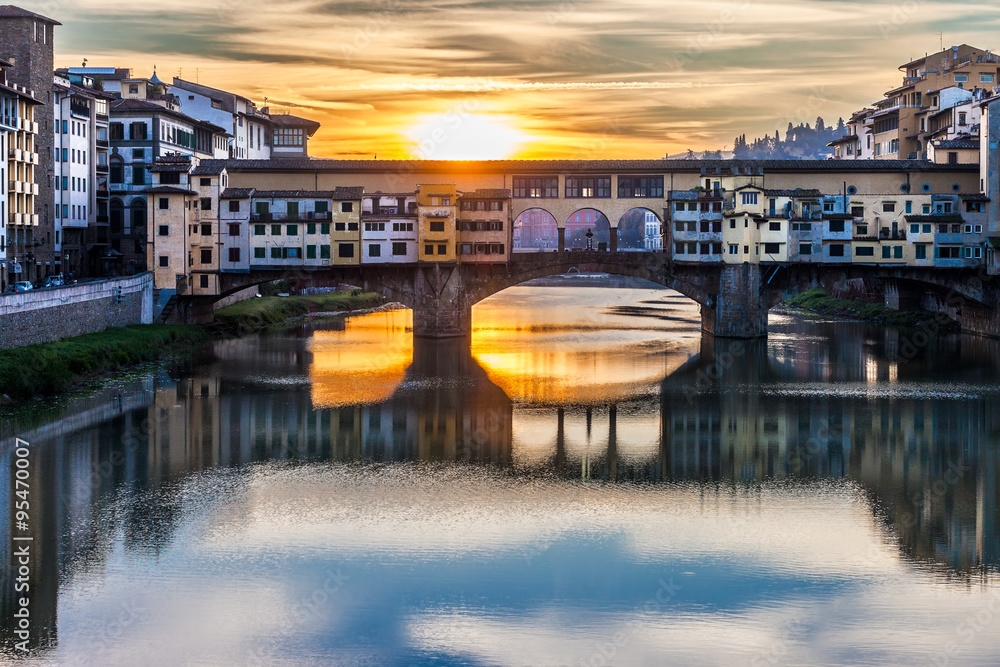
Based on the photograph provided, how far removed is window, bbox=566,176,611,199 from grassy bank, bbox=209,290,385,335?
19937mm

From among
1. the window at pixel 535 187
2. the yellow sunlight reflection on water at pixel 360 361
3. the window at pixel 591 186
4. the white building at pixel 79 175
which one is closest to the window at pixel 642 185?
the window at pixel 591 186

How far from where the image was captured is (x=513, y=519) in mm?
27828

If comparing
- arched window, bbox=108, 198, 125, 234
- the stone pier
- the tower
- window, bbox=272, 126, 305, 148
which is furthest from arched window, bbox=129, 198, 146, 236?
the stone pier

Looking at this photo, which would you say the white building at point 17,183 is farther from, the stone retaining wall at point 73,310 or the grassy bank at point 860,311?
the grassy bank at point 860,311

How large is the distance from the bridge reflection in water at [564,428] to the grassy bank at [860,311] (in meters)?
13.5

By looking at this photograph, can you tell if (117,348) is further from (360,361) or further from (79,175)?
(79,175)

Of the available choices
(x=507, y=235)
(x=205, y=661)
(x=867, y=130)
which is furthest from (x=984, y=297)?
(x=205, y=661)

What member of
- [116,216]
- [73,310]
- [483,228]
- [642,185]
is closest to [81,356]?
[73,310]

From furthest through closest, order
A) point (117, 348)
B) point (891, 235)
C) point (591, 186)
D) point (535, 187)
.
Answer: point (535, 187)
point (591, 186)
point (891, 235)
point (117, 348)

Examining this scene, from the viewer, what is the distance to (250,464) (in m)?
33.6

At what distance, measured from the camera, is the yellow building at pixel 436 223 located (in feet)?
212

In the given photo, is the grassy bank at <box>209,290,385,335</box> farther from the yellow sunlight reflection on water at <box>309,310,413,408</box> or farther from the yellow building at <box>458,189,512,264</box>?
the yellow building at <box>458,189,512,264</box>

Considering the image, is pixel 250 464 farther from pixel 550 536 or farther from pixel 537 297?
pixel 537 297

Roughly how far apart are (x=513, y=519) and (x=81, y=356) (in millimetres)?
24820
